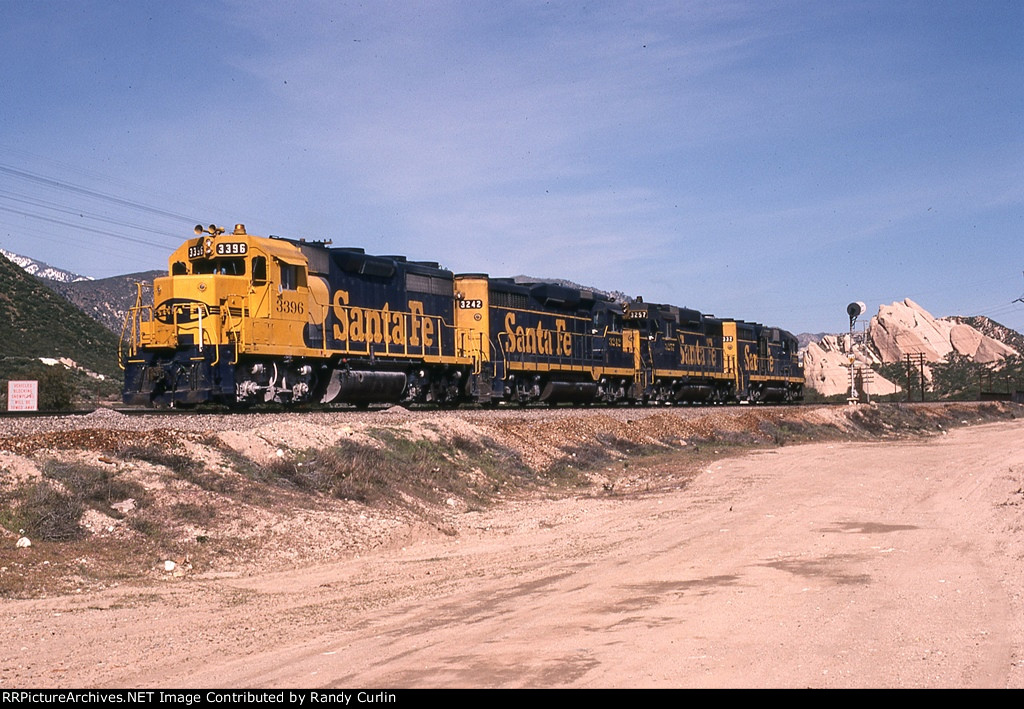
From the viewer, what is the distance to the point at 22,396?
877 inches

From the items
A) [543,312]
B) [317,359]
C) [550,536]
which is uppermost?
[543,312]

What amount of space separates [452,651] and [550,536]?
6.59 m

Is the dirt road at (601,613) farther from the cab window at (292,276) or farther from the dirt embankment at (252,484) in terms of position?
the cab window at (292,276)

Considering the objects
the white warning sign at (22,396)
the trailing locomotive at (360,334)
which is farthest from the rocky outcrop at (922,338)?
the white warning sign at (22,396)

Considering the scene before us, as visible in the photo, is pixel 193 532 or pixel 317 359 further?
pixel 317 359

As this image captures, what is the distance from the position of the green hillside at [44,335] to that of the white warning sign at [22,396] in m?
21.0

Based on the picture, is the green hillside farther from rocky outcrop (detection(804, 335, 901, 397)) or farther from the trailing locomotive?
rocky outcrop (detection(804, 335, 901, 397))

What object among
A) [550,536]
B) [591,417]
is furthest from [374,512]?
[591,417]

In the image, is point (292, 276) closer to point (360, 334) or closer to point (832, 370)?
point (360, 334)

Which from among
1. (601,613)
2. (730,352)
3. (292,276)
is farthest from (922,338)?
(601,613)

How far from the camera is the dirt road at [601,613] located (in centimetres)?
581

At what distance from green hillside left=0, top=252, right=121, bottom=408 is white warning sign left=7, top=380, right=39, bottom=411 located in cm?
2099

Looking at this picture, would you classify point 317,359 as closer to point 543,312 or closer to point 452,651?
point 543,312

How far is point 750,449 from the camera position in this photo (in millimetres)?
29109
